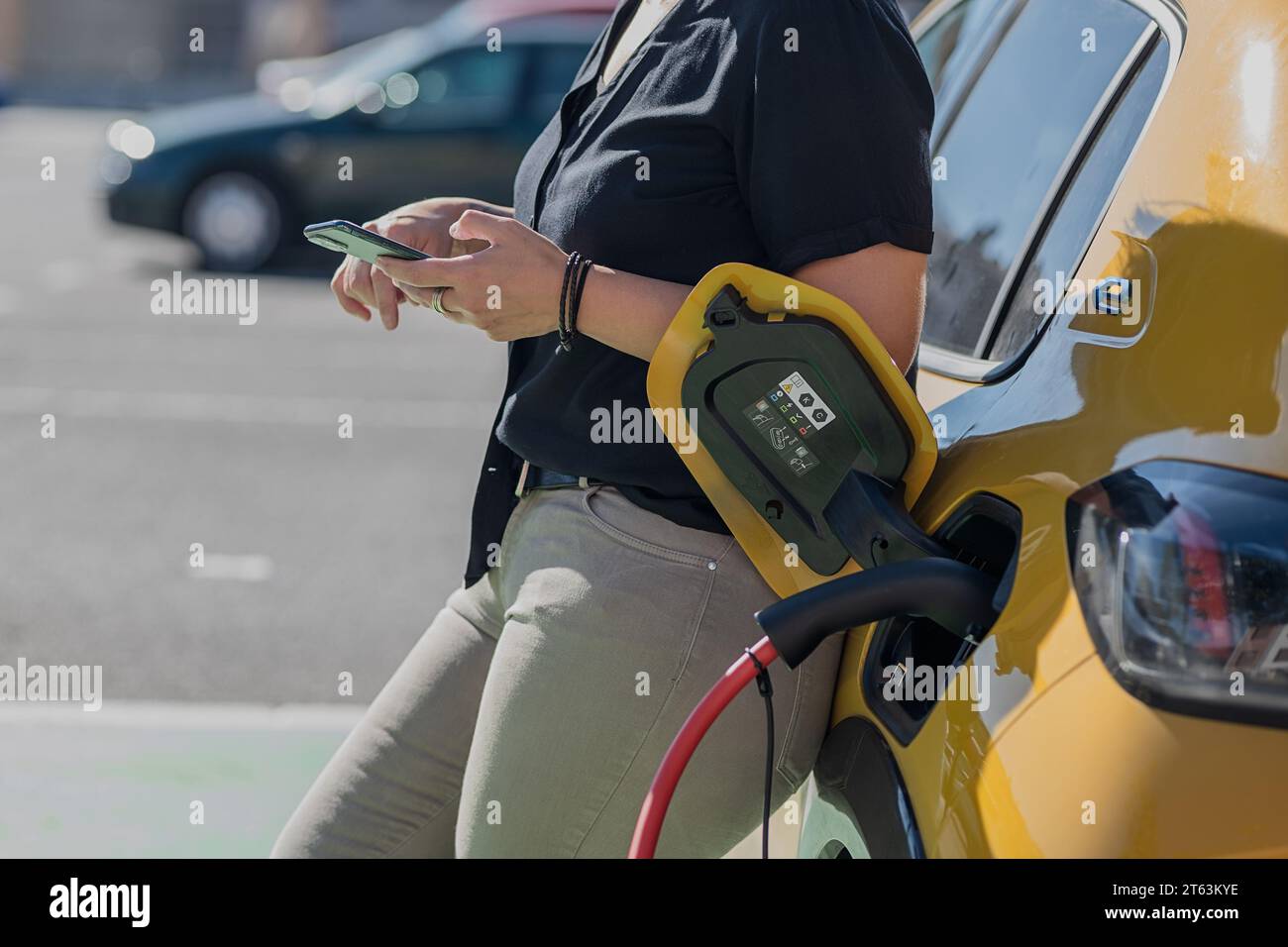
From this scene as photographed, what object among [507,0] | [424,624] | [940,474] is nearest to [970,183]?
[940,474]

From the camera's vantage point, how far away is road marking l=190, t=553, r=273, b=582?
5.46 m

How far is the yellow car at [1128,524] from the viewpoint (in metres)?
1.38

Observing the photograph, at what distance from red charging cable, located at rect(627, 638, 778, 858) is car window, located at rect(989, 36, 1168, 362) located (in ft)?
1.78

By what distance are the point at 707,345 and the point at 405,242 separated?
602 mm

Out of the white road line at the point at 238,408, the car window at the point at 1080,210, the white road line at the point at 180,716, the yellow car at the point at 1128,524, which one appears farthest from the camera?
the white road line at the point at 238,408

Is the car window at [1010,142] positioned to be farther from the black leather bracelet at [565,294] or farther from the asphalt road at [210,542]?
the asphalt road at [210,542]

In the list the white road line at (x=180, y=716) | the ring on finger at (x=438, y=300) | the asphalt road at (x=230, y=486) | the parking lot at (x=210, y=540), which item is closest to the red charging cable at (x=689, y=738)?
the ring on finger at (x=438, y=300)

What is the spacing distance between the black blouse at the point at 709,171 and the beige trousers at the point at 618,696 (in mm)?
62

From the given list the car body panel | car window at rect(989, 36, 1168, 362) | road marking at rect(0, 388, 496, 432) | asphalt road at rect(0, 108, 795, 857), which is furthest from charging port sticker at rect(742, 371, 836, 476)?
the car body panel

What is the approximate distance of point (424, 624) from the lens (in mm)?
5137

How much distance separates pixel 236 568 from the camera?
18.2 ft

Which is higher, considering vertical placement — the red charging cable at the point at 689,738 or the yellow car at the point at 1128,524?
the yellow car at the point at 1128,524

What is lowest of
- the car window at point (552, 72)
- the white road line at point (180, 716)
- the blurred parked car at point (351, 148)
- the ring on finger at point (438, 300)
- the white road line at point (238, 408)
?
the white road line at point (238, 408)
